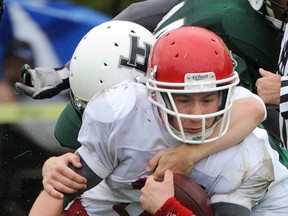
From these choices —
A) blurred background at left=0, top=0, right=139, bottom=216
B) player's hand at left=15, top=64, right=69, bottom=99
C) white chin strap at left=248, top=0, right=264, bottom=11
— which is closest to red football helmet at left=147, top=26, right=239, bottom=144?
white chin strap at left=248, top=0, right=264, bottom=11

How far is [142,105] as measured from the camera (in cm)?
232

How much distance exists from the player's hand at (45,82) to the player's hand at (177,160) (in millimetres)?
698

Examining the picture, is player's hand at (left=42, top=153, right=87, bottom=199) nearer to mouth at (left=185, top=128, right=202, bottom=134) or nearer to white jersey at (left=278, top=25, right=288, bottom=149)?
mouth at (left=185, top=128, right=202, bottom=134)

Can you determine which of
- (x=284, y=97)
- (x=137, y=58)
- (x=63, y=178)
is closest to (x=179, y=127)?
(x=63, y=178)

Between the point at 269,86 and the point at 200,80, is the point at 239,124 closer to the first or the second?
the point at 200,80

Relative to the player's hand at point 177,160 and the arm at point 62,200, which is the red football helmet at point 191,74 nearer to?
the player's hand at point 177,160

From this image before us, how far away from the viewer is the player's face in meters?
2.20

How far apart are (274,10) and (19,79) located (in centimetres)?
125

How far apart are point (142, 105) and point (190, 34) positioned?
0.20 metres

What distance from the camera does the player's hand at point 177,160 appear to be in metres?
2.27

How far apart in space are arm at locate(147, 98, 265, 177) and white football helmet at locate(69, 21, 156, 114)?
0.32 m

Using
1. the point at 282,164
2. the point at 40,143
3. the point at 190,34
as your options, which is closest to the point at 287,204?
the point at 282,164

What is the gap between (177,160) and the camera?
2266mm

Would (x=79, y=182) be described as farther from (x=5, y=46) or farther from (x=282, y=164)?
(x=5, y=46)
